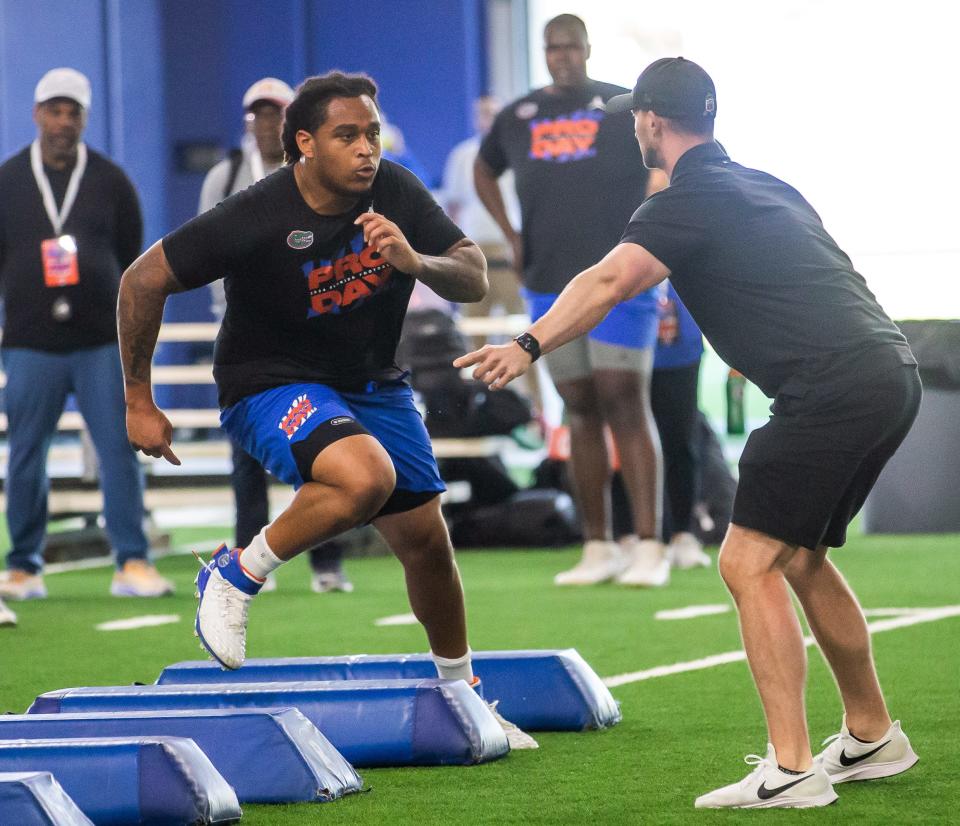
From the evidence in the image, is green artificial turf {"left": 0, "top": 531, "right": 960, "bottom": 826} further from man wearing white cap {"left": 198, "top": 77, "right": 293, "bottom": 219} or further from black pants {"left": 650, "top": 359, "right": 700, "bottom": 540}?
man wearing white cap {"left": 198, "top": 77, "right": 293, "bottom": 219}

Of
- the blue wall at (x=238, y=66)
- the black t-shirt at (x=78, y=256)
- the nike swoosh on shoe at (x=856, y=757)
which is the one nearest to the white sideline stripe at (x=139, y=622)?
the black t-shirt at (x=78, y=256)

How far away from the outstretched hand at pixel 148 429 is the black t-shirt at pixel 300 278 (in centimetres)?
19

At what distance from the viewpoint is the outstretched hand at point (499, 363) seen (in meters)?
3.91

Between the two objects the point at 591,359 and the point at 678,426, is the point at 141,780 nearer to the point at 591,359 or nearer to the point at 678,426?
the point at 591,359

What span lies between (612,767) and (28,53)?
14.6 meters

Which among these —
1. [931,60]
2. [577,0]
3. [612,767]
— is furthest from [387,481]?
[577,0]

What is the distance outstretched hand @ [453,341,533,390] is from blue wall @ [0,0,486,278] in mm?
15004

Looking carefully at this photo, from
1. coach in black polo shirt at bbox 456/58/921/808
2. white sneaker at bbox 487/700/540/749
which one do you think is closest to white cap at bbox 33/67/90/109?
white sneaker at bbox 487/700/540/749

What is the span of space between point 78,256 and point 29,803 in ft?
17.7

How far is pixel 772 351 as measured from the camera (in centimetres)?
416

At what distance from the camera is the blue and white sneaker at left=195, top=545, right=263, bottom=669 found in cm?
463

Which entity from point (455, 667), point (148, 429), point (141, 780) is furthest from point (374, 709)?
A: point (148, 429)

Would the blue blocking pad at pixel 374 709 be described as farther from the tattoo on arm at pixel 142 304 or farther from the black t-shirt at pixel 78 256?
the black t-shirt at pixel 78 256

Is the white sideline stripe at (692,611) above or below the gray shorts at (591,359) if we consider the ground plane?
below
